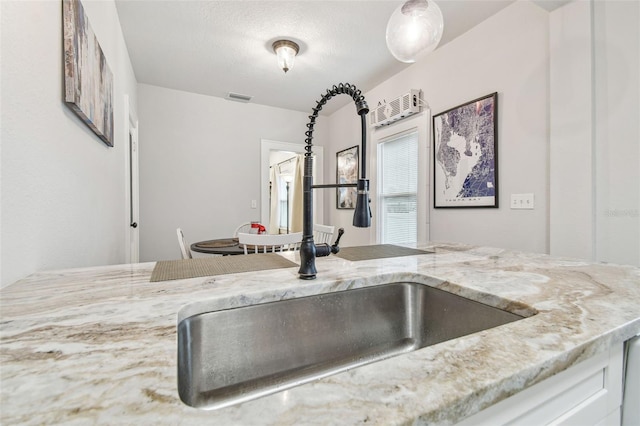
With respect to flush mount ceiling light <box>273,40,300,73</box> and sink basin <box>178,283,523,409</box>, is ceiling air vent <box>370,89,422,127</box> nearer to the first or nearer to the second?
flush mount ceiling light <box>273,40,300,73</box>

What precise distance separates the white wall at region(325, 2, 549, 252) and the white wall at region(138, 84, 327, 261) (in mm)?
2416

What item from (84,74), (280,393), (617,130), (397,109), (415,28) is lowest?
(280,393)

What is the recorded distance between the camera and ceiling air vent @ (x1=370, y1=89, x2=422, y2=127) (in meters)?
2.79

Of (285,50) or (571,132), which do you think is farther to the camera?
(285,50)

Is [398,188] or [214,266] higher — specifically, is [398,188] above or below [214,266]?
above

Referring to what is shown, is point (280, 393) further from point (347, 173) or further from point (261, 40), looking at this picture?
point (347, 173)

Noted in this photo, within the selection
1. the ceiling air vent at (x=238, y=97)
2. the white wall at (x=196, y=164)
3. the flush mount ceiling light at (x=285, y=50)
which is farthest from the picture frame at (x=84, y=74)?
the ceiling air vent at (x=238, y=97)

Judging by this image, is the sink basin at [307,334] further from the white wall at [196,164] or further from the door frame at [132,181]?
the white wall at [196,164]

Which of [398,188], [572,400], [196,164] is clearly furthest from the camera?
[196,164]

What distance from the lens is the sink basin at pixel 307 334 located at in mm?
645

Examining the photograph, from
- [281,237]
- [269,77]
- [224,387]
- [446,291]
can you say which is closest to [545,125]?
[446,291]

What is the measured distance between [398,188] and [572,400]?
2822 millimetres

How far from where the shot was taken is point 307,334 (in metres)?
0.80

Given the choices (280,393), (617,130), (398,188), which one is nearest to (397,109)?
(398,188)
